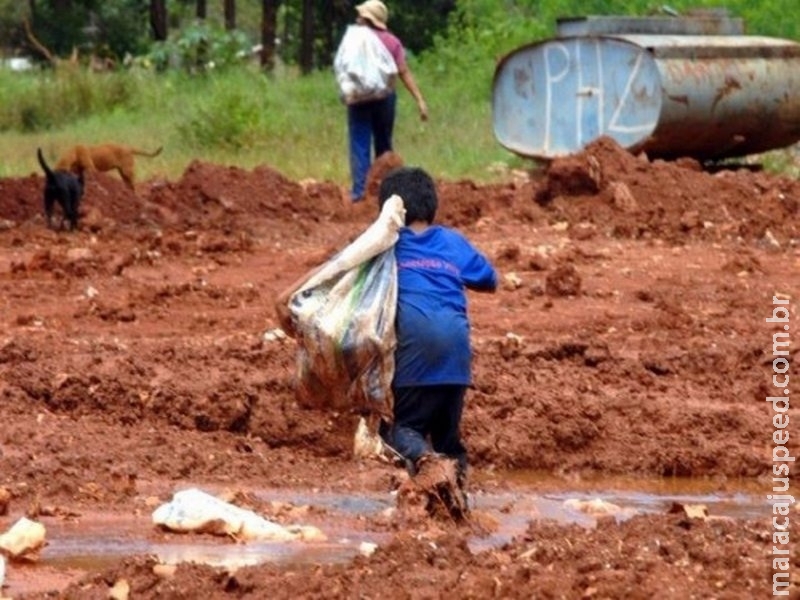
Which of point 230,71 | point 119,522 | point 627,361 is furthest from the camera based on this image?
point 230,71

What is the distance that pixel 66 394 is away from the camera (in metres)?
9.27

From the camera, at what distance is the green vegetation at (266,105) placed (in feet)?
75.8

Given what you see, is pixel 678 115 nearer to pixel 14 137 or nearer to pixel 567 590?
pixel 14 137

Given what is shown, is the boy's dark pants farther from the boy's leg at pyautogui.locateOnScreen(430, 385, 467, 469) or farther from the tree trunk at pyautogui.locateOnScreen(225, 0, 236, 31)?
the tree trunk at pyautogui.locateOnScreen(225, 0, 236, 31)

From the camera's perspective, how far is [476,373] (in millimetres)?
9891

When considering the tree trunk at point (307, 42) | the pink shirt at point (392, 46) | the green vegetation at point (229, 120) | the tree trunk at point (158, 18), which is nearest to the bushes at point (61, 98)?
the green vegetation at point (229, 120)

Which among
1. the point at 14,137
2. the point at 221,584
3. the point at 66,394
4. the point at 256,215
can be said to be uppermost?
the point at 221,584

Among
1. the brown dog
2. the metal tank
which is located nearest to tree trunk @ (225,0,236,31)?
the metal tank

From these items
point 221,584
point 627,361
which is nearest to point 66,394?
point 627,361

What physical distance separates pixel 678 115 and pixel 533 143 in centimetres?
185

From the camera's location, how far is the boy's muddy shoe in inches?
280

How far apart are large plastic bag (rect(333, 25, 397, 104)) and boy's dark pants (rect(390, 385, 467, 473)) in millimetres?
9709

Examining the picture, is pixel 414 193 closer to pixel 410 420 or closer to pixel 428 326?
pixel 428 326

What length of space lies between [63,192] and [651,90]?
6272mm
